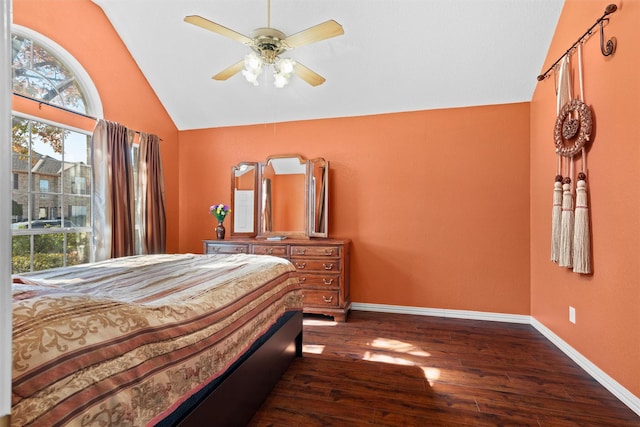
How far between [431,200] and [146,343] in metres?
3.26

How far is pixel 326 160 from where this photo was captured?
3.90 metres

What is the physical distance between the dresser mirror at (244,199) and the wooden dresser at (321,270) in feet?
1.93

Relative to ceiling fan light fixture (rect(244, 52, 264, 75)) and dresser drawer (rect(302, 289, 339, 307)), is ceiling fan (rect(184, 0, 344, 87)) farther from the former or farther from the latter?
dresser drawer (rect(302, 289, 339, 307))

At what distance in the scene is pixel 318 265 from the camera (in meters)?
3.46

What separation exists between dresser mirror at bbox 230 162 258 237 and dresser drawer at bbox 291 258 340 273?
887 mm

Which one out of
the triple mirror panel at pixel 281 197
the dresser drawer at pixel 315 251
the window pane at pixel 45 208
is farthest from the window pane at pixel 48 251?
the dresser drawer at pixel 315 251

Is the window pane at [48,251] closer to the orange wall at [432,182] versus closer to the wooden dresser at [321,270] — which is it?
the orange wall at [432,182]

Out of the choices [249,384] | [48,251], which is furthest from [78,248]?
[249,384]

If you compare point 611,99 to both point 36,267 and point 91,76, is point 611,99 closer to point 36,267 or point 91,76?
point 91,76

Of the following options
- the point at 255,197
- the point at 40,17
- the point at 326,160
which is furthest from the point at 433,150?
the point at 40,17

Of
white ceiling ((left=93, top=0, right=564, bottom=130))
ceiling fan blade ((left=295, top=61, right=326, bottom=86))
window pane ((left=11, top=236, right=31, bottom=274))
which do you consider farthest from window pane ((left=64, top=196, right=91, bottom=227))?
ceiling fan blade ((left=295, top=61, right=326, bottom=86))

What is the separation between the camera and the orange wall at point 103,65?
8.82 ft

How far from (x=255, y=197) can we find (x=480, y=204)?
2.77 m

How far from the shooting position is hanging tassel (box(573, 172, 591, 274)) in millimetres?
2197
